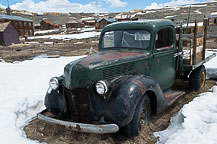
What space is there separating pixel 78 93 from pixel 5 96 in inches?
104

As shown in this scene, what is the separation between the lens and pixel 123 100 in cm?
292

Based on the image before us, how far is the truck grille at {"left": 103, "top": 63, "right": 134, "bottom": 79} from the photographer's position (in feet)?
10.6

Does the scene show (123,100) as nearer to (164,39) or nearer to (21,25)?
(164,39)

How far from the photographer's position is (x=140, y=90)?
311cm

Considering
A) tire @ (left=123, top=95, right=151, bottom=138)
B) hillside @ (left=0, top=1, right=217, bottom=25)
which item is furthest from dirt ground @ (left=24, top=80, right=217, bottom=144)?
hillside @ (left=0, top=1, right=217, bottom=25)

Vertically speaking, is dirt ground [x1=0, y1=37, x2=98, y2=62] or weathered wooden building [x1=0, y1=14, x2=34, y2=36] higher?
weathered wooden building [x1=0, y1=14, x2=34, y2=36]

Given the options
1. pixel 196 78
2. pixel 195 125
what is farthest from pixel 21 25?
pixel 195 125

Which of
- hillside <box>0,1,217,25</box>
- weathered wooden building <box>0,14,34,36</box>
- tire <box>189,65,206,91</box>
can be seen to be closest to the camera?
tire <box>189,65,206,91</box>

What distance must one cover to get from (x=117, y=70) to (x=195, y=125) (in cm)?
147

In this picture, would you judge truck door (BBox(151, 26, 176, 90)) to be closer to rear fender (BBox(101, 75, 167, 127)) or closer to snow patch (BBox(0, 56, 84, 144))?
rear fender (BBox(101, 75, 167, 127))

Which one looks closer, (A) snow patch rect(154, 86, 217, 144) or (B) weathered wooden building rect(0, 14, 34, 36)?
(A) snow patch rect(154, 86, 217, 144)

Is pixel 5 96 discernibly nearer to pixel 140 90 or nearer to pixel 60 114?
pixel 60 114

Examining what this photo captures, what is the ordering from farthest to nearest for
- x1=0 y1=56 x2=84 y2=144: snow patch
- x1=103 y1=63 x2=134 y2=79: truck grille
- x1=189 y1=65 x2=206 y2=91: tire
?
x1=189 y1=65 x2=206 y2=91: tire → x1=0 y1=56 x2=84 y2=144: snow patch → x1=103 y1=63 x2=134 y2=79: truck grille

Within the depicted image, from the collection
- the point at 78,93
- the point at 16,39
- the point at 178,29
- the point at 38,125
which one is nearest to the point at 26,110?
the point at 38,125
